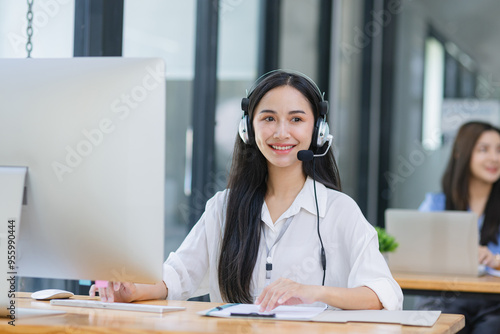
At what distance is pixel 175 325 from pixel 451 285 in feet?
5.21

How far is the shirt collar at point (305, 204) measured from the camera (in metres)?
2.02

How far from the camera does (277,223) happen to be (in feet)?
6.67

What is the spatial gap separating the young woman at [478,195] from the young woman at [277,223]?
1294mm

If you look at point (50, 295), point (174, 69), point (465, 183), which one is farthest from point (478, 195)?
point (50, 295)

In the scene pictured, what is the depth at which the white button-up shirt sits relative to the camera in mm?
1917

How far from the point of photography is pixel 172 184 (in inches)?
126

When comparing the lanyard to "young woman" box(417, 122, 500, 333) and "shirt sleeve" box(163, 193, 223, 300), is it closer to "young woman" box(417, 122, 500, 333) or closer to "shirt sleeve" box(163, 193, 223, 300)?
"shirt sleeve" box(163, 193, 223, 300)

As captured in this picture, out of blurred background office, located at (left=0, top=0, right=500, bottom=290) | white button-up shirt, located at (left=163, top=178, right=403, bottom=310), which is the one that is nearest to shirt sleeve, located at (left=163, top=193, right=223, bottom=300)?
white button-up shirt, located at (left=163, top=178, right=403, bottom=310)

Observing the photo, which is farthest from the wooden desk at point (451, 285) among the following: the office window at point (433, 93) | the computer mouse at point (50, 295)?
the office window at point (433, 93)

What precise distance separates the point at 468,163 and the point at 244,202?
1.95 m

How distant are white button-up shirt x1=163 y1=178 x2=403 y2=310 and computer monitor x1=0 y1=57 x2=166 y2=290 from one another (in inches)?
19.9

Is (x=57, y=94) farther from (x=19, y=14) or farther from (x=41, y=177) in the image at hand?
(x=19, y=14)

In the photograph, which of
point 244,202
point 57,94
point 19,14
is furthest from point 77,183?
point 19,14

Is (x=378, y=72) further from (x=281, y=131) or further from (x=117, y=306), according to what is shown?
(x=117, y=306)
